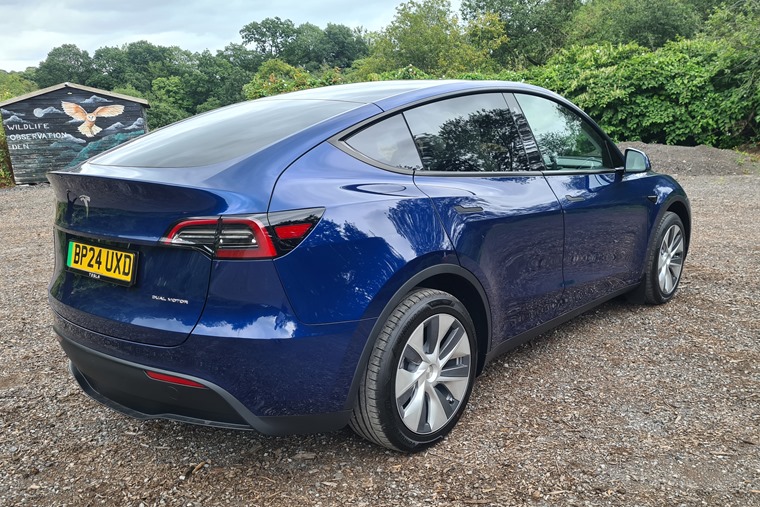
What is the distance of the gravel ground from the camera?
91.9 inches

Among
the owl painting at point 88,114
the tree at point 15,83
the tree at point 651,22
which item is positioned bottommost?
the owl painting at point 88,114

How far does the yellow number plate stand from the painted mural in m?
15.8

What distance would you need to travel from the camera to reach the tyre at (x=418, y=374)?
2.36 m

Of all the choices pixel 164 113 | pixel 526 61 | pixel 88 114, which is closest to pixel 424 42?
pixel 526 61

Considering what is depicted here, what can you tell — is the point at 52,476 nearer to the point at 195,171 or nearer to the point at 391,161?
the point at 195,171

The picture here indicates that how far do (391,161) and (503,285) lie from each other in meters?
0.88

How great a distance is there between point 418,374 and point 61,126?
17.6 metres

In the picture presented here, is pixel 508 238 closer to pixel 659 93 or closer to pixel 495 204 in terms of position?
pixel 495 204

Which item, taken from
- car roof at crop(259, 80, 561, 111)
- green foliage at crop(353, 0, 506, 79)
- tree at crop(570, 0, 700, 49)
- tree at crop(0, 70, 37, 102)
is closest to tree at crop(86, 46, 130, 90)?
tree at crop(0, 70, 37, 102)

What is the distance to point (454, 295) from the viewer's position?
2846mm

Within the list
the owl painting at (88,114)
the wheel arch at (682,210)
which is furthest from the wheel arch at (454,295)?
the owl painting at (88,114)

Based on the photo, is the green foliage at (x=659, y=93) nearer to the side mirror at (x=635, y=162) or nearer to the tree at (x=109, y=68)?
the side mirror at (x=635, y=162)

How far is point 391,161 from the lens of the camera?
2572 millimetres

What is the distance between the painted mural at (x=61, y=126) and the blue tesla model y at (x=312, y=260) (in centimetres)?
1587
